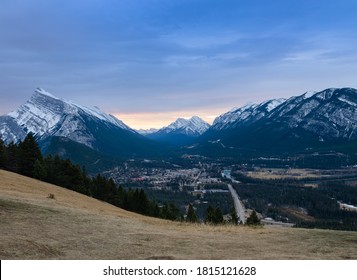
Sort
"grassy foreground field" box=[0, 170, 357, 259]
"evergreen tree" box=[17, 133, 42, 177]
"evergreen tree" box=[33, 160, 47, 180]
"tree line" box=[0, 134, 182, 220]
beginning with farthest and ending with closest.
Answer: "evergreen tree" box=[17, 133, 42, 177] < "tree line" box=[0, 134, 182, 220] < "evergreen tree" box=[33, 160, 47, 180] < "grassy foreground field" box=[0, 170, 357, 259]

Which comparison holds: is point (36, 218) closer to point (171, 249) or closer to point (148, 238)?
point (148, 238)

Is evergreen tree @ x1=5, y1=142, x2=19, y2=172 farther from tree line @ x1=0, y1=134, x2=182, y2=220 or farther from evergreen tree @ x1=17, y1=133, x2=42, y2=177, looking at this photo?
evergreen tree @ x1=17, y1=133, x2=42, y2=177

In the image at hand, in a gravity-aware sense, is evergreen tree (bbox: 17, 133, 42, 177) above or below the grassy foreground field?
above

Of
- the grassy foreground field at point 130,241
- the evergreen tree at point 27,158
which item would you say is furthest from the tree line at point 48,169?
the grassy foreground field at point 130,241

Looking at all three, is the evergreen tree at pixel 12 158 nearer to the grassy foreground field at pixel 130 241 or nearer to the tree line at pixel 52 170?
the tree line at pixel 52 170

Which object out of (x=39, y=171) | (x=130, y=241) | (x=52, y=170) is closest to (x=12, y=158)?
(x=39, y=171)

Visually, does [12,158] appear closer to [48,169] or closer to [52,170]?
[48,169]

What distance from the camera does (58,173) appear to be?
253 ft

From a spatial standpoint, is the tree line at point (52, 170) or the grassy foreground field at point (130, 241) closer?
the grassy foreground field at point (130, 241)

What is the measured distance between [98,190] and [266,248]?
74354 mm

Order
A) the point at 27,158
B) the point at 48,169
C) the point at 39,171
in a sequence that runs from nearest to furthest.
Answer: the point at 39,171 → the point at 48,169 → the point at 27,158

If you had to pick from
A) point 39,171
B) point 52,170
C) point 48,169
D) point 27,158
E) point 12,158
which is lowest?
point 39,171

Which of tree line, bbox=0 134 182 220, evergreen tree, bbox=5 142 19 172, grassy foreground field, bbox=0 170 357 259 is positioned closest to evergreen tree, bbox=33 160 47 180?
tree line, bbox=0 134 182 220

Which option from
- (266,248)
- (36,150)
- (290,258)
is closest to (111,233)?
(266,248)
